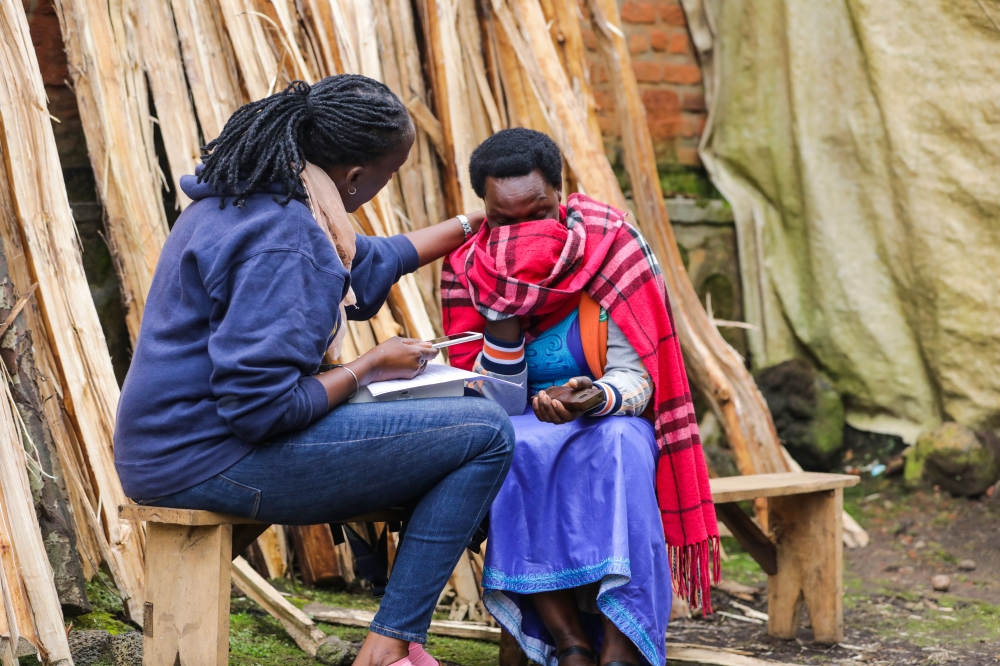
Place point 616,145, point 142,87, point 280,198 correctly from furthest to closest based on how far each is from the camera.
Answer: point 616,145
point 142,87
point 280,198

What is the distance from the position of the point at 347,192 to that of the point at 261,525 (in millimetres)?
783

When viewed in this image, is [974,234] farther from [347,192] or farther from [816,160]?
[347,192]

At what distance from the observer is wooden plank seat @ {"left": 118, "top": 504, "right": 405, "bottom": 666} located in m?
2.09

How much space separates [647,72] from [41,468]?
3.95m

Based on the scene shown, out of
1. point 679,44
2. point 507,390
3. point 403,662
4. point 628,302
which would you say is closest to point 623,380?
point 628,302

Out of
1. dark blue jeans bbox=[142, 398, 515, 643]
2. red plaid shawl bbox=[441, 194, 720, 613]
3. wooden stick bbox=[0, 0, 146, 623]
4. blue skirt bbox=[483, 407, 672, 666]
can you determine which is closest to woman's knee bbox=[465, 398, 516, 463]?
dark blue jeans bbox=[142, 398, 515, 643]

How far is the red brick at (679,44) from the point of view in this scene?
5.59 meters

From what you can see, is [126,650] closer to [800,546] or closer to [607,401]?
[607,401]

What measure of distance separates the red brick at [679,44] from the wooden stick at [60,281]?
11.8 feet

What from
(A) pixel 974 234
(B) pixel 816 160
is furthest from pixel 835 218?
(A) pixel 974 234

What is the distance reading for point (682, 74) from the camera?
18.5ft

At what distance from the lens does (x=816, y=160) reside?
17.7ft

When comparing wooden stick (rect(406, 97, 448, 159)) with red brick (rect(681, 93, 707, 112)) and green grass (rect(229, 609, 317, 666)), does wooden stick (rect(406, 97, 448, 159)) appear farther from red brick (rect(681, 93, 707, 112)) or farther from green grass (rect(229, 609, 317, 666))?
red brick (rect(681, 93, 707, 112))

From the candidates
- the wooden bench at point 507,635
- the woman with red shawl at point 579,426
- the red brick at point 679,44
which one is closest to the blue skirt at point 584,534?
the woman with red shawl at point 579,426
